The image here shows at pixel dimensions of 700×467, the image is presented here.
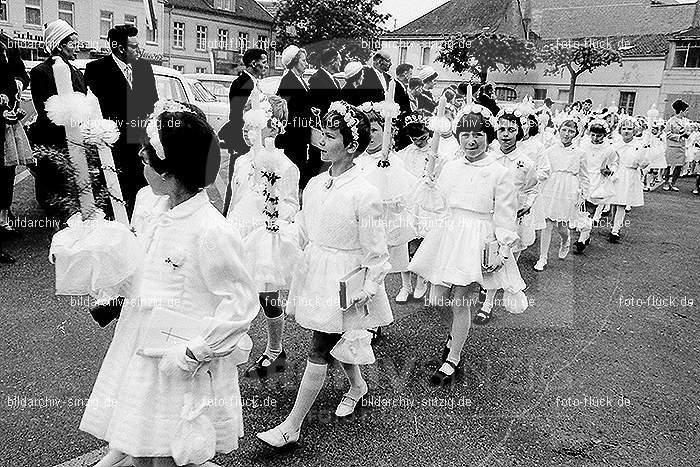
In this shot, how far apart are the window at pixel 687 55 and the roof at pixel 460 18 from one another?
10.8m

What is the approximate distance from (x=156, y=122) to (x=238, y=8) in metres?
51.5

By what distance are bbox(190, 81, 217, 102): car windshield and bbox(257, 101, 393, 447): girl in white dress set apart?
9.80 meters

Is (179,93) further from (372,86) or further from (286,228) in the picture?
(286,228)

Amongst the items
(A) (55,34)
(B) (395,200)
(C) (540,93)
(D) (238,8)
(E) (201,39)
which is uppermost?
A: (D) (238,8)

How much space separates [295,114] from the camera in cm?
826

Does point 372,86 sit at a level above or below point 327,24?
below

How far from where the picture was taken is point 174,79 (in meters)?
11.7

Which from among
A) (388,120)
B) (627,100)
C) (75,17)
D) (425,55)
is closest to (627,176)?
(388,120)

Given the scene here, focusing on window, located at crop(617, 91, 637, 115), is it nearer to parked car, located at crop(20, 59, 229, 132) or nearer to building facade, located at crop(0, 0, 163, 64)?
building facade, located at crop(0, 0, 163, 64)

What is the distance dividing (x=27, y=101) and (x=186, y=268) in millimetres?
10456

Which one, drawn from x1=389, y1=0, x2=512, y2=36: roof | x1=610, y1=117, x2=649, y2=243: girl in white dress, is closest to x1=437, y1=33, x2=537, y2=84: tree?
x1=389, y1=0, x2=512, y2=36: roof

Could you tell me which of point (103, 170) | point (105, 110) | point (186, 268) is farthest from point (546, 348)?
point (105, 110)

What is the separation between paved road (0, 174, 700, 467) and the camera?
3.72m

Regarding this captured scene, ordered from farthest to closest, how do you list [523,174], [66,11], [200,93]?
[66,11], [200,93], [523,174]
